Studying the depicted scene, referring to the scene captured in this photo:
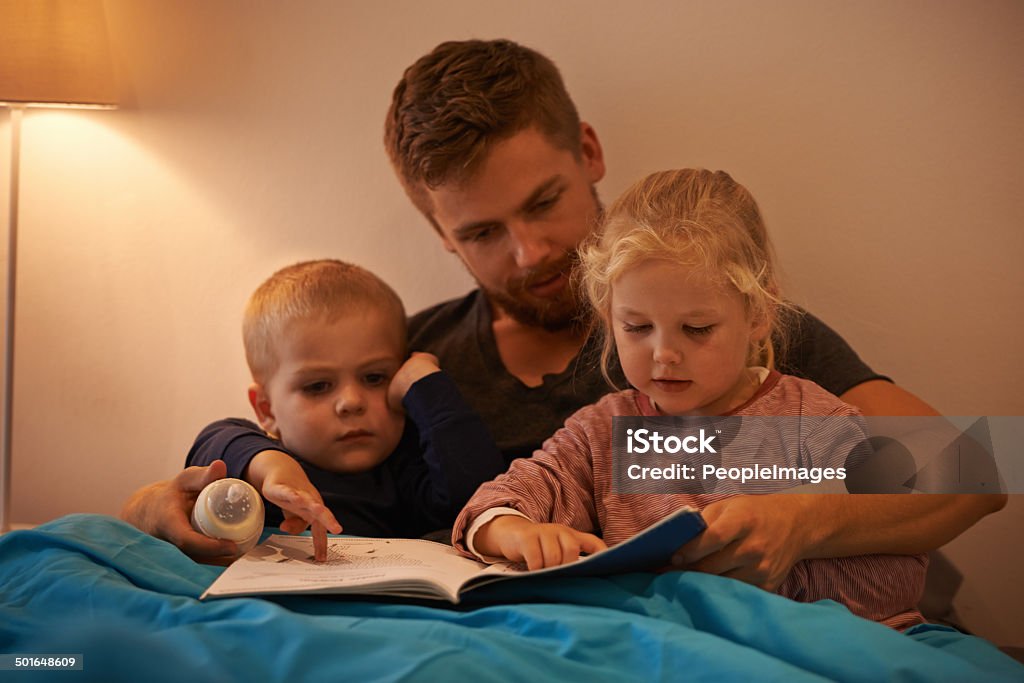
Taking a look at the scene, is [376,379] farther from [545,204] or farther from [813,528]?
[813,528]

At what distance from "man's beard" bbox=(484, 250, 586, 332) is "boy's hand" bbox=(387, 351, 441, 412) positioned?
0.19 meters

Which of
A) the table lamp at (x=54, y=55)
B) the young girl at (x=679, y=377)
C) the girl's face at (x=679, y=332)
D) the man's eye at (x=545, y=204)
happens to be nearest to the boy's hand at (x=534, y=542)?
the young girl at (x=679, y=377)

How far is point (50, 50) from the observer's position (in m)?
1.81

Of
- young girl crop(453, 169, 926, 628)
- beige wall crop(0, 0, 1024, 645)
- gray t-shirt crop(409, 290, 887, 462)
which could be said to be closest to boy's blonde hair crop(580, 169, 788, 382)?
young girl crop(453, 169, 926, 628)

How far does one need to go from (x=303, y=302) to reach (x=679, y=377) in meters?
0.65

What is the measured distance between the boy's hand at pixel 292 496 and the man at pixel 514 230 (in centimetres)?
10

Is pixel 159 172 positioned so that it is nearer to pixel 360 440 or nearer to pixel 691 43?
pixel 360 440

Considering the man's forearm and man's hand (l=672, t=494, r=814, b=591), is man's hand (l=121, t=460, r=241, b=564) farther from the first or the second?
the man's forearm

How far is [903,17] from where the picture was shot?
5.47 feet

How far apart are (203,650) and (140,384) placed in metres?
1.39

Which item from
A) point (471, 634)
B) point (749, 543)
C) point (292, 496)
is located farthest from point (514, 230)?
point (471, 634)

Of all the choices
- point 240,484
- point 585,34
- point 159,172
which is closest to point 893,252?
point 585,34

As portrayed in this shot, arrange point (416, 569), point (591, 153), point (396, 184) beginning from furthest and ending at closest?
1. point (396, 184)
2. point (591, 153)
3. point (416, 569)

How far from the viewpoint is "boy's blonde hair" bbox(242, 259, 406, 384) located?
1.50 meters
